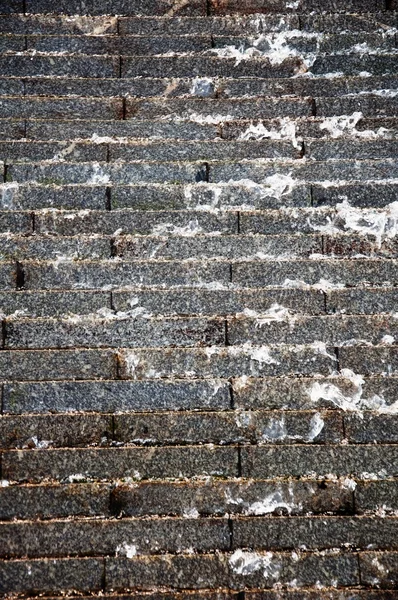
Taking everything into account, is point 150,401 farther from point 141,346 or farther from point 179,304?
point 179,304

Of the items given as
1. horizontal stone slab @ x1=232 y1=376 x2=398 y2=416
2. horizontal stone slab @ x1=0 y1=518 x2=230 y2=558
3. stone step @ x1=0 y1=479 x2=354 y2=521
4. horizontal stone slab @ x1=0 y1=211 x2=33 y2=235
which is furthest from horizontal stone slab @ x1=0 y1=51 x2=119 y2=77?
horizontal stone slab @ x1=0 y1=518 x2=230 y2=558

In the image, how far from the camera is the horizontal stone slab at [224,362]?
9.25 ft

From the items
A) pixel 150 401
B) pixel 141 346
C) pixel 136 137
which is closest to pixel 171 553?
pixel 150 401

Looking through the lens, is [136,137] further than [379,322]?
Yes

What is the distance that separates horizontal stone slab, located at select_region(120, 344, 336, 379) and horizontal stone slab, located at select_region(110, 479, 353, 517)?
445 millimetres

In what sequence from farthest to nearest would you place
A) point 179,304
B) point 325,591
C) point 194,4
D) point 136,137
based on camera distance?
point 194,4
point 136,137
point 179,304
point 325,591

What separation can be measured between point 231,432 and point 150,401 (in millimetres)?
355

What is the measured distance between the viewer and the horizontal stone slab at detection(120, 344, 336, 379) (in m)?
2.82

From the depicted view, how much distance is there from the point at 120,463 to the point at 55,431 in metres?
0.30

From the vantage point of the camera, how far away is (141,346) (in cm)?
285

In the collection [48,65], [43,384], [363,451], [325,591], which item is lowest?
[325,591]

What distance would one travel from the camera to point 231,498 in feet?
8.70

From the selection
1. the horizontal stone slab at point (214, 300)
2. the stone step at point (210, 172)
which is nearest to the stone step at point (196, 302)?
the horizontal stone slab at point (214, 300)

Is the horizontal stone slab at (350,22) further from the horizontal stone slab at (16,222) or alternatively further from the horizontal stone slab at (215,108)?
the horizontal stone slab at (16,222)
